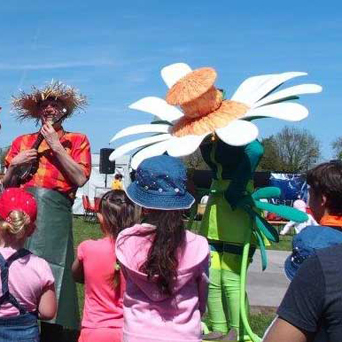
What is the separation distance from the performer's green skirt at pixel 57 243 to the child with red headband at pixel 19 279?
2.65 feet

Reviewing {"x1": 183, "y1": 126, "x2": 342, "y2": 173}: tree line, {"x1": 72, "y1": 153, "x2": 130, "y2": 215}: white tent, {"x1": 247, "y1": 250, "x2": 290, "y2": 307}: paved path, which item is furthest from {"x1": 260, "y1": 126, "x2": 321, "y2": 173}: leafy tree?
{"x1": 247, "y1": 250, "x2": 290, "y2": 307}: paved path

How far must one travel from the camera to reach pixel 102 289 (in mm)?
3010

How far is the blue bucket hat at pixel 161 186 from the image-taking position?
8.42 ft

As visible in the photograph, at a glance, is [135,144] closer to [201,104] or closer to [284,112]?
[201,104]

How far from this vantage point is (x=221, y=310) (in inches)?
141

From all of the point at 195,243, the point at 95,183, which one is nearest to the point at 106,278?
the point at 195,243

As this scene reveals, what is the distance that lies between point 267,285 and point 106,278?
17.3ft

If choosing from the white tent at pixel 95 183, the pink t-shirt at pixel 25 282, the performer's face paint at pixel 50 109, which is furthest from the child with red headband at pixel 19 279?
the white tent at pixel 95 183

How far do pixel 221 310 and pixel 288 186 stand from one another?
719 inches

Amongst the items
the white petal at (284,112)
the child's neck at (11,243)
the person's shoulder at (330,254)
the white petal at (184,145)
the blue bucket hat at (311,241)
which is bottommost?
the child's neck at (11,243)

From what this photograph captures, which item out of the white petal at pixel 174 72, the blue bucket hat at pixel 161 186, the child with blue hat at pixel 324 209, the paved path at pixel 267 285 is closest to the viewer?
the child with blue hat at pixel 324 209

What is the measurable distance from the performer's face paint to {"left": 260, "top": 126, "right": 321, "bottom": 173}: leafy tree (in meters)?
43.6

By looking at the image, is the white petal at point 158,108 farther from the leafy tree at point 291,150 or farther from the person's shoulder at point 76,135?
the leafy tree at point 291,150

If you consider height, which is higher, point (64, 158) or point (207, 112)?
point (207, 112)
